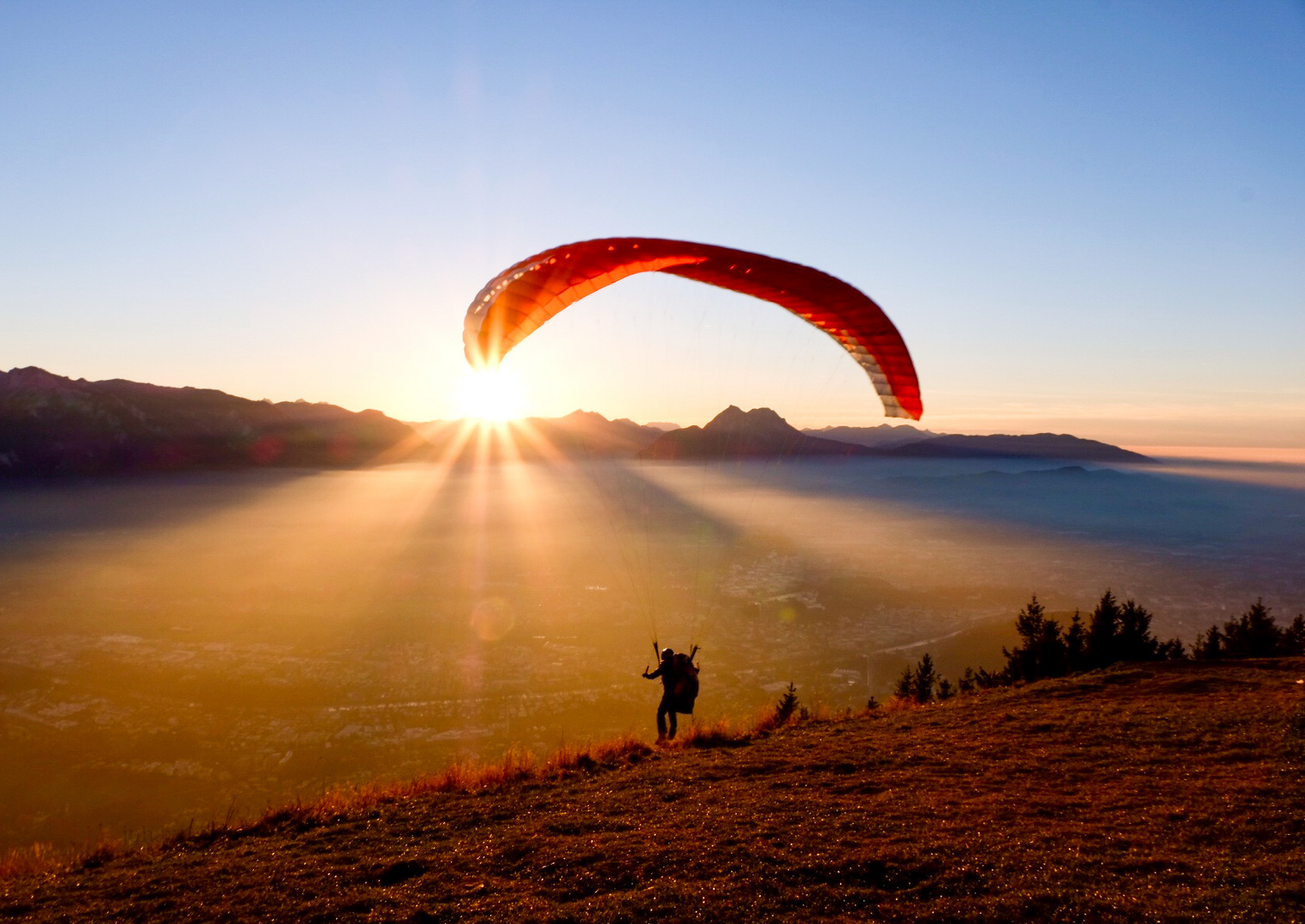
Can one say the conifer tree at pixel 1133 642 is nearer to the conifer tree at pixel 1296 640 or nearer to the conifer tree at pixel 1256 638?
the conifer tree at pixel 1256 638

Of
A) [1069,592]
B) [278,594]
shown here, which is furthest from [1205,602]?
[278,594]

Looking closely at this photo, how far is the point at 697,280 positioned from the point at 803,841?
7753 mm

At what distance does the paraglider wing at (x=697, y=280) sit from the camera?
8.12 m

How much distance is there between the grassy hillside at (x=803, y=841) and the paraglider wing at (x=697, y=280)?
17.3ft

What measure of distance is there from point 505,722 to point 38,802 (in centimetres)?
1473

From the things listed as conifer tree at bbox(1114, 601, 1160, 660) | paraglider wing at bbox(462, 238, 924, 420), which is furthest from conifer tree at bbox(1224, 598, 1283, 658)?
paraglider wing at bbox(462, 238, 924, 420)

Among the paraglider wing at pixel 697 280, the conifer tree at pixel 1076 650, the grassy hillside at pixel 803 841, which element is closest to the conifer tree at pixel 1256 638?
the conifer tree at pixel 1076 650

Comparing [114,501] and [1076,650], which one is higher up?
[1076,650]

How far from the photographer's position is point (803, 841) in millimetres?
4316

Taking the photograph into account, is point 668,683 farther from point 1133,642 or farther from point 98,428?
point 98,428

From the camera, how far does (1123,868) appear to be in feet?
12.4

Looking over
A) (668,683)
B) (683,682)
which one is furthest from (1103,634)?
(668,683)

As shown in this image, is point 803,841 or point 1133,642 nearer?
point 803,841

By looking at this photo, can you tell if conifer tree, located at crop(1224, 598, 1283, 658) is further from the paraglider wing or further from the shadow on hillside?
the shadow on hillside
